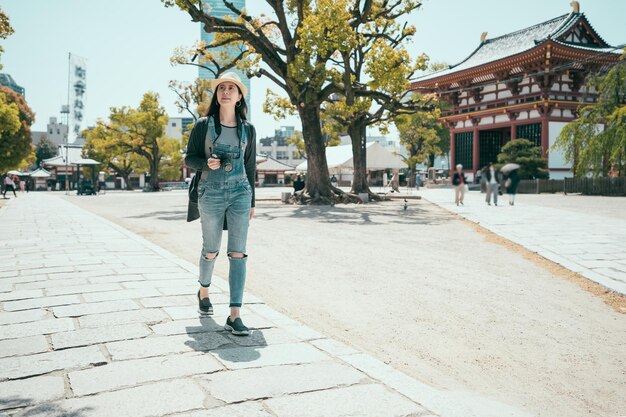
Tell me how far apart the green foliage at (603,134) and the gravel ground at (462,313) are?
1819 cm

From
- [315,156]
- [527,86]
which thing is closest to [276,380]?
[315,156]

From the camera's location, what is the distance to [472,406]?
2.46 meters

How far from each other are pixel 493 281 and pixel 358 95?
49.9ft

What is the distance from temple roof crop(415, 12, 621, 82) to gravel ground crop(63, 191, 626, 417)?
24.1 m

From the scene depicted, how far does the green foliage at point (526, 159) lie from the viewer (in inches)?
1080

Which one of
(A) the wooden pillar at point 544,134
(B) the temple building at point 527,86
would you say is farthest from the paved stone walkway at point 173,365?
(A) the wooden pillar at point 544,134

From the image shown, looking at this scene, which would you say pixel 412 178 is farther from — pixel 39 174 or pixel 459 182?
pixel 39 174

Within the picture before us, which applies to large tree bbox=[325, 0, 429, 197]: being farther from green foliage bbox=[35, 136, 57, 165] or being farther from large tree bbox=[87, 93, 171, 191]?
green foliage bbox=[35, 136, 57, 165]

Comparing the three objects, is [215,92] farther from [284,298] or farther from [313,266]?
[313,266]

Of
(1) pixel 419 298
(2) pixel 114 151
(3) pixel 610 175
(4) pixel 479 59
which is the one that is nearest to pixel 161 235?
(1) pixel 419 298

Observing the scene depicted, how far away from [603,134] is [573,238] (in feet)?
57.3

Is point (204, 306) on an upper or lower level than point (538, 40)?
lower

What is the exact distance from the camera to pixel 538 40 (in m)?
29.3

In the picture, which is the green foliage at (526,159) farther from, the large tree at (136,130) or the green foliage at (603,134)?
the large tree at (136,130)
